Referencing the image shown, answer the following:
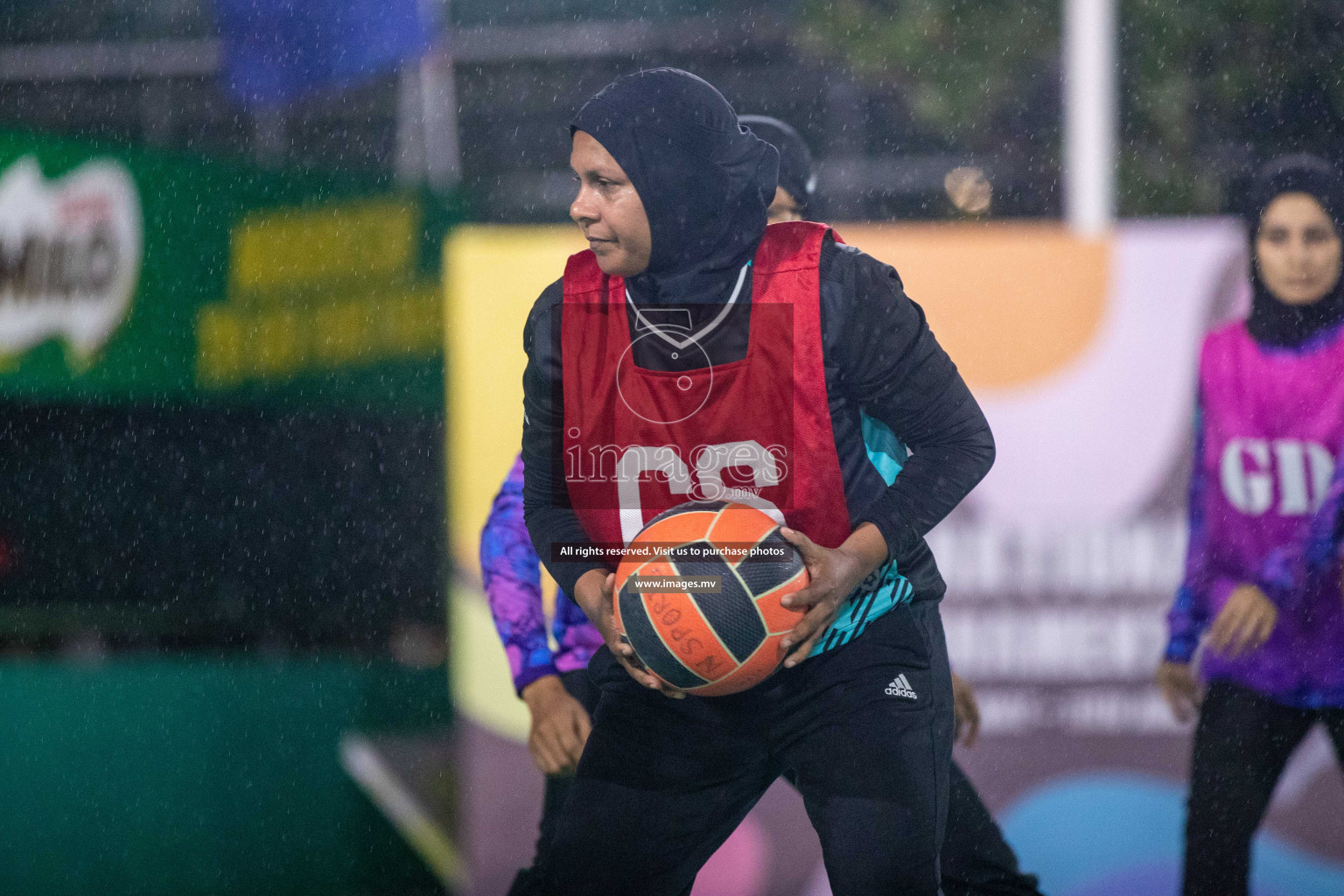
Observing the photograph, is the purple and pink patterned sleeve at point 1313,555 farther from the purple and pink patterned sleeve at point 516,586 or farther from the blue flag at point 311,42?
the blue flag at point 311,42

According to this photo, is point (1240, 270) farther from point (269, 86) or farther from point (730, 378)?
point (269, 86)

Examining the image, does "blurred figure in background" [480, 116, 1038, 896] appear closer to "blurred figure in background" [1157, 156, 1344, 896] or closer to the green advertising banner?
"blurred figure in background" [1157, 156, 1344, 896]

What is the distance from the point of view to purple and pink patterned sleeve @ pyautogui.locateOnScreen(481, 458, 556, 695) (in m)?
2.91

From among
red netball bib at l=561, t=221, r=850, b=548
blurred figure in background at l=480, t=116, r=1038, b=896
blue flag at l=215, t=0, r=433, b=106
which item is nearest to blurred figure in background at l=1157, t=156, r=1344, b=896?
blurred figure in background at l=480, t=116, r=1038, b=896

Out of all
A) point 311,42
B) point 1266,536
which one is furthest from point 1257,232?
point 311,42

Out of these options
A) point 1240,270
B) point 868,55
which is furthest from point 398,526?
point 868,55

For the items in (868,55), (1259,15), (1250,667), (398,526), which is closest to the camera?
(1250,667)

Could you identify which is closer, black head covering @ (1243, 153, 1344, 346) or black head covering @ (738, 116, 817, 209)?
black head covering @ (738, 116, 817, 209)

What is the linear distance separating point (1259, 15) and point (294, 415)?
6104 mm

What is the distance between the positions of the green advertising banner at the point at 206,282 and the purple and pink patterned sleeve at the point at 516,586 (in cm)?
271

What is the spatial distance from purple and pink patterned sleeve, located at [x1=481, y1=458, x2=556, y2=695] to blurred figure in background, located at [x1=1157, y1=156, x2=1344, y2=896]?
168 centimetres

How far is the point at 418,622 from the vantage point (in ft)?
19.3

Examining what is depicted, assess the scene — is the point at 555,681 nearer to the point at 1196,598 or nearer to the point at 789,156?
the point at 789,156

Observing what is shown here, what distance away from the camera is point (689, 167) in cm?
247
